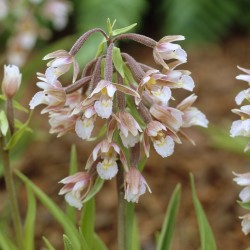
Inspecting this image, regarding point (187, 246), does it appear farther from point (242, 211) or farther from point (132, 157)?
point (132, 157)

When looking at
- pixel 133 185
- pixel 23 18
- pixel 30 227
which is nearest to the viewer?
pixel 133 185

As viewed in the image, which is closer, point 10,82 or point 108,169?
point 108,169

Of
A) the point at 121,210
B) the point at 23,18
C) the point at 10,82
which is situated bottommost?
the point at 23,18

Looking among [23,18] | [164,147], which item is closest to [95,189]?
[164,147]

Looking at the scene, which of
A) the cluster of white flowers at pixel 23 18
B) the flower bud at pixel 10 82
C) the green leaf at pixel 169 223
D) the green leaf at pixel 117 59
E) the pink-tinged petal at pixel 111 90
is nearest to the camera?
the pink-tinged petal at pixel 111 90

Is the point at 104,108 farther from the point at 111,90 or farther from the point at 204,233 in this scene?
the point at 204,233

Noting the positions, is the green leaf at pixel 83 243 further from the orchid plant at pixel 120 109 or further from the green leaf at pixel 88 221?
the green leaf at pixel 88 221

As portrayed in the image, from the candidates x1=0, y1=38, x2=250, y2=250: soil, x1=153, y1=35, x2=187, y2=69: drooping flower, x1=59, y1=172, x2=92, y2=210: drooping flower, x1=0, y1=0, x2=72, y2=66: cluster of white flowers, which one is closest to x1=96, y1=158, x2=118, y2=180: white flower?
x1=59, y1=172, x2=92, y2=210: drooping flower

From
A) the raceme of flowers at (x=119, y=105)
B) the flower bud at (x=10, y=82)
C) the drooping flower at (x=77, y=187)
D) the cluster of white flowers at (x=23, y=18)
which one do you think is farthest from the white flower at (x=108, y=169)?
the cluster of white flowers at (x=23, y=18)
